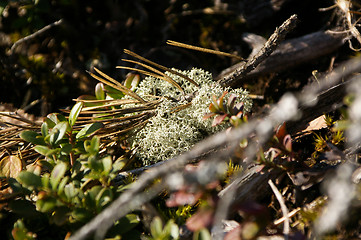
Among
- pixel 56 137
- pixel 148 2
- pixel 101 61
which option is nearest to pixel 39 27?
pixel 101 61

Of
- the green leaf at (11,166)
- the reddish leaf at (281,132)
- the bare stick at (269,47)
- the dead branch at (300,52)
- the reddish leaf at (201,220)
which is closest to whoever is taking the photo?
the reddish leaf at (201,220)

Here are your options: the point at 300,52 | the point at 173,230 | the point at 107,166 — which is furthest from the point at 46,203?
the point at 300,52

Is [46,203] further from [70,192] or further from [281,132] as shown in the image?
[281,132]

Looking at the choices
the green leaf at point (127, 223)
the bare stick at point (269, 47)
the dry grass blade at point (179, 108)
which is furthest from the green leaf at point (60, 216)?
the bare stick at point (269, 47)

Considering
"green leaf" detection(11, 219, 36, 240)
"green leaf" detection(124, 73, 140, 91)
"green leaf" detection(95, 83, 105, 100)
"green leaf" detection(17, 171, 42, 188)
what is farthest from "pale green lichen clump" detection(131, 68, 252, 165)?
"green leaf" detection(11, 219, 36, 240)

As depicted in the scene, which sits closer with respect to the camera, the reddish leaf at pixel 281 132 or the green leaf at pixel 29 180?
the green leaf at pixel 29 180

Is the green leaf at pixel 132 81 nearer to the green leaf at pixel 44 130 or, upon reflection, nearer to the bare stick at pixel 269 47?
the bare stick at pixel 269 47

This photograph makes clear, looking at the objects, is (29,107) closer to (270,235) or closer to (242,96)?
(242,96)

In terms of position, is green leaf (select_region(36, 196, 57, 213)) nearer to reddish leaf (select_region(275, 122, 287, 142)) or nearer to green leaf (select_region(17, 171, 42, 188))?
green leaf (select_region(17, 171, 42, 188))
